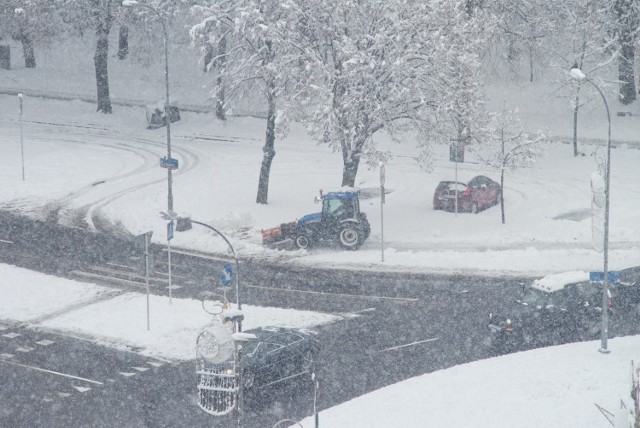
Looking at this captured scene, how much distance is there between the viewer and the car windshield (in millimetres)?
21766

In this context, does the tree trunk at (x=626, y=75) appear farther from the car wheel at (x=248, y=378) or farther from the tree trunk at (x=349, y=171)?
the car wheel at (x=248, y=378)

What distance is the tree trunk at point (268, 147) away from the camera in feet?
108

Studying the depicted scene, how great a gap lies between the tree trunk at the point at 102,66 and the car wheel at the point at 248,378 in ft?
117

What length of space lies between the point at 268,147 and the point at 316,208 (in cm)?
304

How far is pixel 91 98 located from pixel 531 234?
34589 millimetres

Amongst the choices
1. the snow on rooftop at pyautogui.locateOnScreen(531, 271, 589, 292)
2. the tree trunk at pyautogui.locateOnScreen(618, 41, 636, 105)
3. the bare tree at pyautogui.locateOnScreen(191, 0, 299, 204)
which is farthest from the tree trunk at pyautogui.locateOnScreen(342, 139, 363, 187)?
the tree trunk at pyautogui.locateOnScreen(618, 41, 636, 105)

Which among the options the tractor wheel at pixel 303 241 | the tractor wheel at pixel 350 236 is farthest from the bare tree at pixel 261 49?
the tractor wheel at pixel 350 236

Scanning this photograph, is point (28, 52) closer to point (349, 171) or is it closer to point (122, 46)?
point (122, 46)

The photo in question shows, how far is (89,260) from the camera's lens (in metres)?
29.2

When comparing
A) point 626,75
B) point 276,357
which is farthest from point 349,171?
point 626,75

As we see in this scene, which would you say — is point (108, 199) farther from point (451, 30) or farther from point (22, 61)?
point (22, 61)

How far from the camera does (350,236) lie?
98.1ft

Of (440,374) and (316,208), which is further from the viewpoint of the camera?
(316,208)

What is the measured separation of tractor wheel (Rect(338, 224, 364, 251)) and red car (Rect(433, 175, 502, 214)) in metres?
5.89
